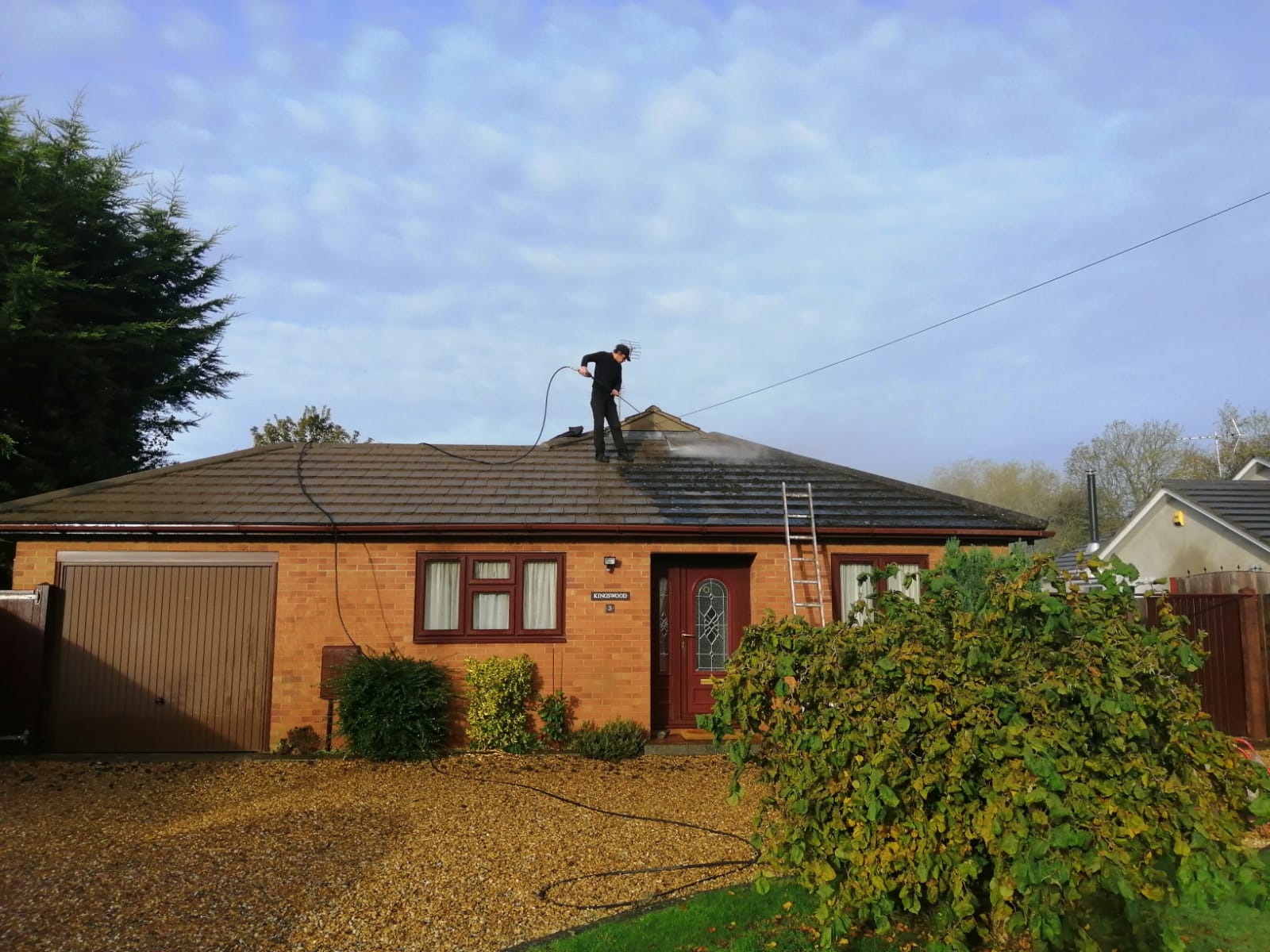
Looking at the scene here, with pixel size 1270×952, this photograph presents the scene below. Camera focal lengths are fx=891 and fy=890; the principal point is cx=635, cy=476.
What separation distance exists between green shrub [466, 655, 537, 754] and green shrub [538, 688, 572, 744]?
0.20 m

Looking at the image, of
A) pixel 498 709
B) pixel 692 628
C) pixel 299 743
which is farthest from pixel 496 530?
pixel 299 743

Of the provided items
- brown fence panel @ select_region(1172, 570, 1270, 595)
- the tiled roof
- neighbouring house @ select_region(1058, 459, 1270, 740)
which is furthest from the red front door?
the tiled roof

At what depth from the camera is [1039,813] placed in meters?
3.21

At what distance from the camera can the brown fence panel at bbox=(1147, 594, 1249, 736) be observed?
11.3 metres

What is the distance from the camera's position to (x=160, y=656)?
34.2 feet

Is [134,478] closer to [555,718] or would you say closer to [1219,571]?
[555,718]

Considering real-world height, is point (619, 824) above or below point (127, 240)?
below

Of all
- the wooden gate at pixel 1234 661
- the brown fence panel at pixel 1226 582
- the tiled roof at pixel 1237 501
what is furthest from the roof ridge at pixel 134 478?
Result: the tiled roof at pixel 1237 501

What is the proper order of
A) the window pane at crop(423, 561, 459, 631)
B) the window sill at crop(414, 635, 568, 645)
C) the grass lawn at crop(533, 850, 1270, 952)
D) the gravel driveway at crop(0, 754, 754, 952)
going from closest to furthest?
the grass lawn at crop(533, 850, 1270, 952) → the gravel driveway at crop(0, 754, 754, 952) → the window sill at crop(414, 635, 568, 645) → the window pane at crop(423, 561, 459, 631)

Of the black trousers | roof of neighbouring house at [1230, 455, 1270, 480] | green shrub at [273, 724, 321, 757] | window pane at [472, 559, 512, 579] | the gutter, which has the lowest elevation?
green shrub at [273, 724, 321, 757]

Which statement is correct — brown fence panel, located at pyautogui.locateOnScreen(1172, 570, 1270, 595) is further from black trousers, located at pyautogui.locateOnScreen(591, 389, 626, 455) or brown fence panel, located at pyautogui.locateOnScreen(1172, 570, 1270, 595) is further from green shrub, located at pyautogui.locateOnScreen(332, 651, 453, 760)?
green shrub, located at pyautogui.locateOnScreen(332, 651, 453, 760)

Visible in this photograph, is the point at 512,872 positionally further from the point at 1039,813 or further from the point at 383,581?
the point at 383,581

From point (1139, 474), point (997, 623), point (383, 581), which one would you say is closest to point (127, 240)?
point (383, 581)

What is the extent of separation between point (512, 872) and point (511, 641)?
16.4ft
